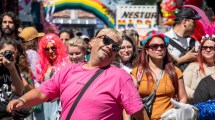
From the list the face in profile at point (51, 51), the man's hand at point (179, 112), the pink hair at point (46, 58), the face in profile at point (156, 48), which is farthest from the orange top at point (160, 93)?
the face in profile at point (51, 51)

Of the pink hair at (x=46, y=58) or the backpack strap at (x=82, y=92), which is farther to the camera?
the pink hair at (x=46, y=58)

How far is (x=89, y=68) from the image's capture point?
4.92 m

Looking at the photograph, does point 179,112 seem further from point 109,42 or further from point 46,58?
point 46,58

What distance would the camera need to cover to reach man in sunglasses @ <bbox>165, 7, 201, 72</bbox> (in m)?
7.50

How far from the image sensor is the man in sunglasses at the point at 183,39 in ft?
24.6

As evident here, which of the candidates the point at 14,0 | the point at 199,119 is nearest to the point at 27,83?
the point at 199,119

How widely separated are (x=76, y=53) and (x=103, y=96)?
2581 millimetres

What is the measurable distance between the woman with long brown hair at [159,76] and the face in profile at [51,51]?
66.9 inches

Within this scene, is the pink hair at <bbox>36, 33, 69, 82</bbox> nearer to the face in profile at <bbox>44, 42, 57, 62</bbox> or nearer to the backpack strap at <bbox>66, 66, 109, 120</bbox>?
the face in profile at <bbox>44, 42, 57, 62</bbox>

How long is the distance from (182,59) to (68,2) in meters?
35.9

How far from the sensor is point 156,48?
6.42 meters

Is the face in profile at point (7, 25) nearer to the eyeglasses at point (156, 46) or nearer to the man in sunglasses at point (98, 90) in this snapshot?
the eyeglasses at point (156, 46)

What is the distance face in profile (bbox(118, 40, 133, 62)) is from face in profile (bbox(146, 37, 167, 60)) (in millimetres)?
1062

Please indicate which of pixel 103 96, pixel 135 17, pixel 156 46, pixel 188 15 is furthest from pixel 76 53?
pixel 135 17
